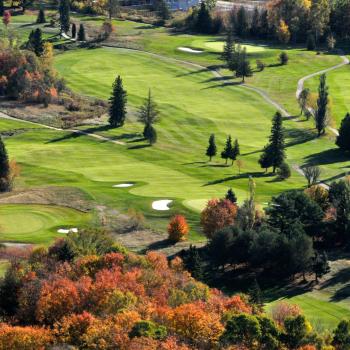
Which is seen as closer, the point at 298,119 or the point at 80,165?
the point at 80,165

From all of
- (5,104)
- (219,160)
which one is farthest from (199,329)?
(5,104)

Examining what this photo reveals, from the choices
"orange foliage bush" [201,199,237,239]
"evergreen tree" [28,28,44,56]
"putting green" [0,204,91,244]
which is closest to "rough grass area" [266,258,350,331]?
"orange foliage bush" [201,199,237,239]

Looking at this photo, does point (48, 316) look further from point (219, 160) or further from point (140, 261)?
point (219, 160)

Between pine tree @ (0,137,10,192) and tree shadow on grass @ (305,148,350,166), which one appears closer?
pine tree @ (0,137,10,192)

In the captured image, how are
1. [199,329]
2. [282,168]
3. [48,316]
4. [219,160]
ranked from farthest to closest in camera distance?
[219,160]
[282,168]
[48,316]
[199,329]

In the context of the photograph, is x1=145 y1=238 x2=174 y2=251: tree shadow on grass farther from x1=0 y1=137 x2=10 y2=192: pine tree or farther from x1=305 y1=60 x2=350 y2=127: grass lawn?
x1=305 y1=60 x2=350 y2=127: grass lawn

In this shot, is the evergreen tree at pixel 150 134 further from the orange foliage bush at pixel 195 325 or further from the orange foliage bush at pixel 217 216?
the orange foliage bush at pixel 195 325

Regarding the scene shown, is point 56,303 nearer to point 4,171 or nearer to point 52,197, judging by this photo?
point 52,197
